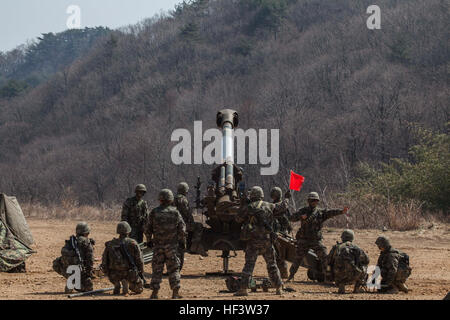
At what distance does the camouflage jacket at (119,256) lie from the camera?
12141 millimetres

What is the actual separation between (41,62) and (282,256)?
116 m

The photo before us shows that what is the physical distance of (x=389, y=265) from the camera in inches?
500

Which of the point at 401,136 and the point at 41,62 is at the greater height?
the point at 41,62

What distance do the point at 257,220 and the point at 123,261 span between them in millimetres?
2372

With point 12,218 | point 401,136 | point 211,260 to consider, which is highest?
point 401,136

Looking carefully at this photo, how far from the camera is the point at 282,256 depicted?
14.9m

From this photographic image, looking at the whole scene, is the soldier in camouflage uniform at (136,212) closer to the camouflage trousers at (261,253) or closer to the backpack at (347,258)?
the camouflage trousers at (261,253)

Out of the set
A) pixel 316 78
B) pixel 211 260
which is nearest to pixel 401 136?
pixel 316 78

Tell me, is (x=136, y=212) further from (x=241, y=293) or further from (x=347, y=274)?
(x=347, y=274)

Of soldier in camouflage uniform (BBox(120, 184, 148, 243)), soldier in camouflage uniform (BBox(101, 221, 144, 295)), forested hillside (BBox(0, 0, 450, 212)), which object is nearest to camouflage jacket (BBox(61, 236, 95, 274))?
soldier in camouflage uniform (BBox(101, 221, 144, 295))

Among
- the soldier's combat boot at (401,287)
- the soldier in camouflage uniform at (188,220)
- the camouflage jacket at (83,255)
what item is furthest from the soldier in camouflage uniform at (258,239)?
the camouflage jacket at (83,255)

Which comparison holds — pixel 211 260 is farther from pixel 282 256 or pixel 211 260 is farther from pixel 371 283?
pixel 371 283

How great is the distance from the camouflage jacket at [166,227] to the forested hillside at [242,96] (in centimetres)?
2937

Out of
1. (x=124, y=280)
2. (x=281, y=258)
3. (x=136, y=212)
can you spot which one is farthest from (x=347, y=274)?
(x=136, y=212)
